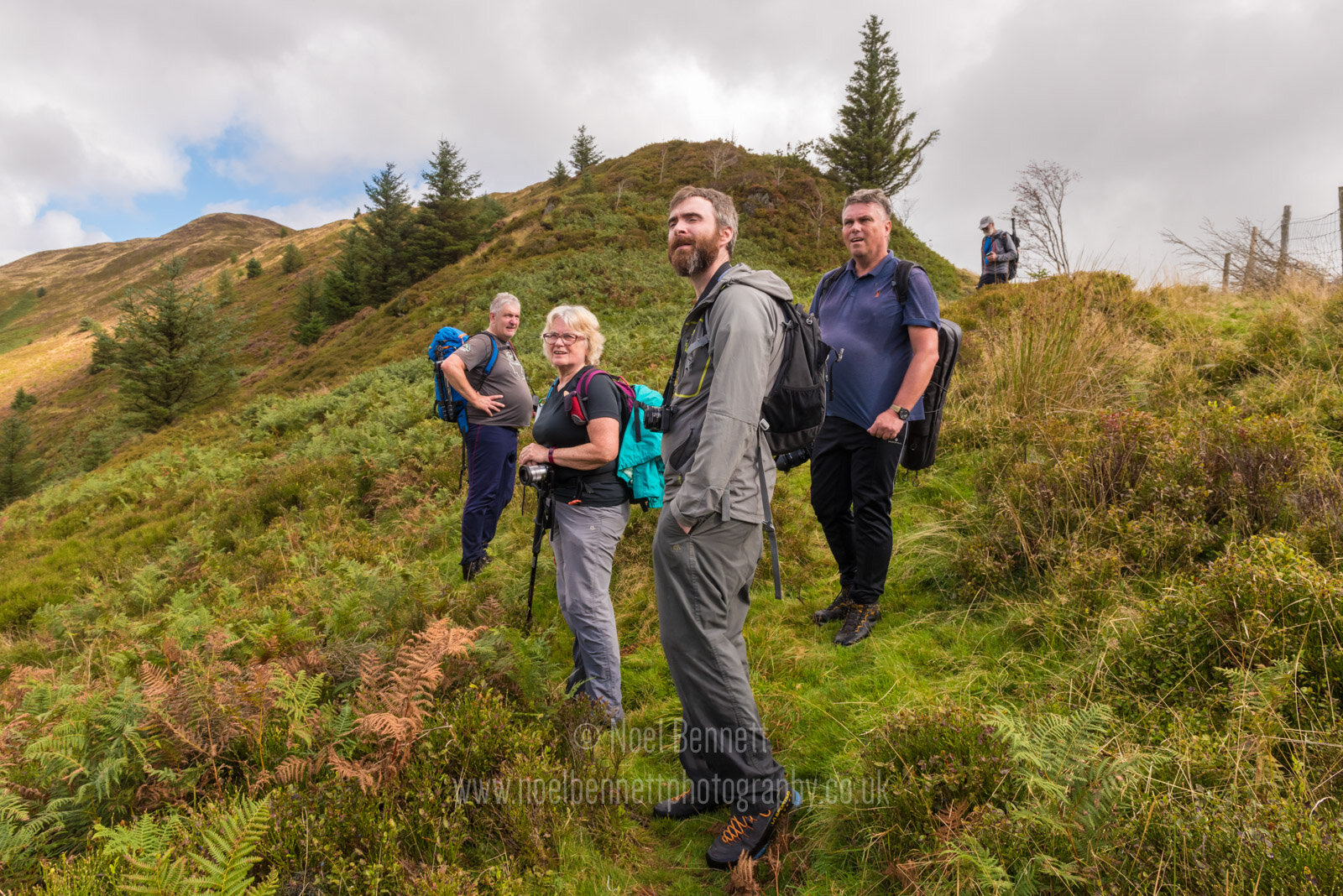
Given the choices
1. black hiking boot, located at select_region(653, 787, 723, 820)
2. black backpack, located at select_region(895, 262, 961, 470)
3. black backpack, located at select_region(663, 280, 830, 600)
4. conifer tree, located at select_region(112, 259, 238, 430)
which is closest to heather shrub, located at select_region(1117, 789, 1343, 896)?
black backpack, located at select_region(663, 280, 830, 600)

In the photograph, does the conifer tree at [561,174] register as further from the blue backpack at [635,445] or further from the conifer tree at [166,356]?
the blue backpack at [635,445]

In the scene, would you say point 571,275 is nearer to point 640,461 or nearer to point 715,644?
point 640,461

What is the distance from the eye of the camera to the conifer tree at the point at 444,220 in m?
31.0

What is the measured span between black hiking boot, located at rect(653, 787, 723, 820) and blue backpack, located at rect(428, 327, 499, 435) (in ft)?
12.4

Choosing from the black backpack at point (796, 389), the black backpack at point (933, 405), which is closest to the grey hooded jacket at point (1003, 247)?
the black backpack at point (933, 405)

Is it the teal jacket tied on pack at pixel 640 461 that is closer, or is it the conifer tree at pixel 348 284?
the teal jacket tied on pack at pixel 640 461

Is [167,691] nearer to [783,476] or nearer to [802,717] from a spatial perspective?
[802,717]

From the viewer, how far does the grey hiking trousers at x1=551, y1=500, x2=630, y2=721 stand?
3.37m

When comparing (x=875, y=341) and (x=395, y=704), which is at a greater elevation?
(x=875, y=341)

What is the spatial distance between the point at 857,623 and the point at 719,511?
2.00 metres

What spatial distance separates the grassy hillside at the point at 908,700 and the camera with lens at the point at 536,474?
880 millimetres

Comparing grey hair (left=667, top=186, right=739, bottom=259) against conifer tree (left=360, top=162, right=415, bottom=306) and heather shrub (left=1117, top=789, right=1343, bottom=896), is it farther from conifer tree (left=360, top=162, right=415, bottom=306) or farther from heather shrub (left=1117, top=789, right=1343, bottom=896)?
conifer tree (left=360, top=162, right=415, bottom=306)

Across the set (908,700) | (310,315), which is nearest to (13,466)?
(310,315)

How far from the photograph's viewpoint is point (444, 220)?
3161cm
